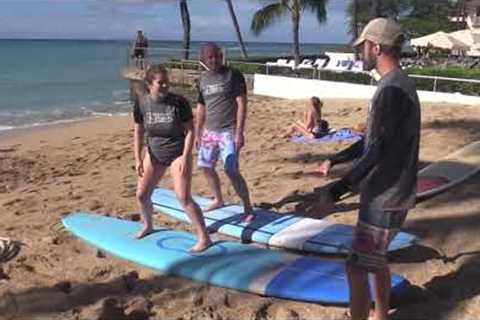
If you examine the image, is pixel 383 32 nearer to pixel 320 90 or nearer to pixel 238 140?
pixel 238 140

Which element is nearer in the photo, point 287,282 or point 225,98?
point 287,282

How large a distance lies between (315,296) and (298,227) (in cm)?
159

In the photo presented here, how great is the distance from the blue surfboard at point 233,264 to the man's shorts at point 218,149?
2.39 ft

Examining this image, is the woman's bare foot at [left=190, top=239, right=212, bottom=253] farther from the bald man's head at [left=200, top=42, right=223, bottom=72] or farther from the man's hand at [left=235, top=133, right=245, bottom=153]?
the bald man's head at [left=200, top=42, right=223, bottom=72]

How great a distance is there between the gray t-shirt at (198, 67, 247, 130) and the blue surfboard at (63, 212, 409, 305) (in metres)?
1.08

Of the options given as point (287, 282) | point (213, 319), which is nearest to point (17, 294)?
point (213, 319)

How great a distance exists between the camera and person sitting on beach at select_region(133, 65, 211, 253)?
16.9 feet

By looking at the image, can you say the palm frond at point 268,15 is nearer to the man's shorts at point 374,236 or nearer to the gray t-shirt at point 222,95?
the gray t-shirt at point 222,95

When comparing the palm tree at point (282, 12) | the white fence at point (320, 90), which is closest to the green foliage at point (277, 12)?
the palm tree at point (282, 12)

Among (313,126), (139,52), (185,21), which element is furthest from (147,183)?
(185,21)

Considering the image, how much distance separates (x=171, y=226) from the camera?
6.56 metres

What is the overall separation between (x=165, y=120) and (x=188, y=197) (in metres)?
0.61

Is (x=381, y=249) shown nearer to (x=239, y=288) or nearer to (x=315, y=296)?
(x=315, y=296)

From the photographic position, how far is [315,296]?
4.40m
